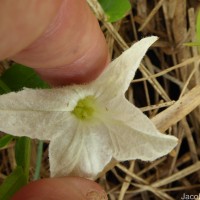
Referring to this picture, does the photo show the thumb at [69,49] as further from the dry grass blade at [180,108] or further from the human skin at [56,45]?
the dry grass blade at [180,108]

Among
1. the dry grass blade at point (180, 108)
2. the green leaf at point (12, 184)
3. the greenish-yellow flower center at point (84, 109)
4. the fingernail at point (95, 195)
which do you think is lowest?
the dry grass blade at point (180, 108)

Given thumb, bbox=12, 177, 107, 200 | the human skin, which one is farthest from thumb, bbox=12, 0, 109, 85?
thumb, bbox=12, 177, 107, 200

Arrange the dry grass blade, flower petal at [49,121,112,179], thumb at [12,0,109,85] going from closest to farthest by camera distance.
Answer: thumb at [12,0,109,85] → flower petal at [49,121,112,179] → the dry grass blade

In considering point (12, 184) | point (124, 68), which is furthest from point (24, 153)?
point (124, 68)

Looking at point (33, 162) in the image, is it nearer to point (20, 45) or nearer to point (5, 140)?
point (5, 140)

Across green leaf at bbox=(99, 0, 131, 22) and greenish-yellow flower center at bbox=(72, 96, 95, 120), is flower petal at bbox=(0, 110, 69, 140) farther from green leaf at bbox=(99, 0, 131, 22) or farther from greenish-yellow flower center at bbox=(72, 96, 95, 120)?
green leaf at bbox=(99, 0, 131, 22)

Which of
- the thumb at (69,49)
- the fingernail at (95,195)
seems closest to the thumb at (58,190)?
the fingernail at (95,195)
